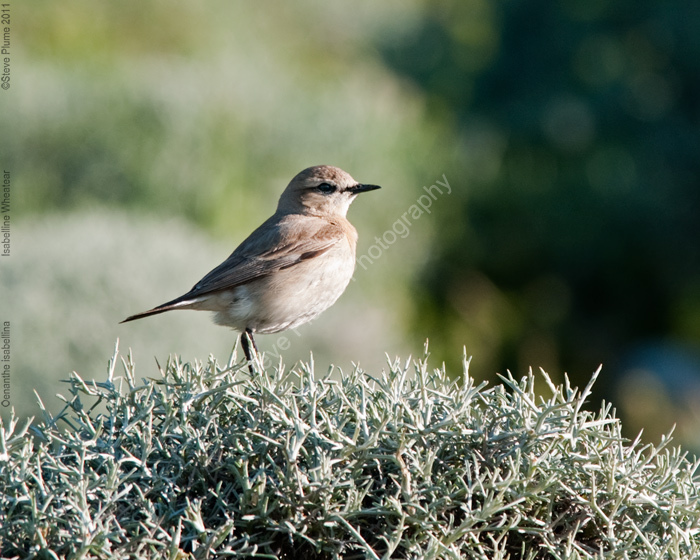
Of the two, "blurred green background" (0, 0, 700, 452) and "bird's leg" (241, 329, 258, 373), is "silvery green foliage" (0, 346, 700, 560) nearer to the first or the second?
"bird's leg" (241, 329, 258, 373)

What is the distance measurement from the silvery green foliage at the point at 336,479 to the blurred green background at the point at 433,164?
399 centimetres

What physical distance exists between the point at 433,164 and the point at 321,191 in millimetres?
4494

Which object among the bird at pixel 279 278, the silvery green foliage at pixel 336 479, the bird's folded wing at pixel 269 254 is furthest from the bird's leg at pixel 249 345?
the silvery green foliage at pixel 336 479

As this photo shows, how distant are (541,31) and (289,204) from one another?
5975mm

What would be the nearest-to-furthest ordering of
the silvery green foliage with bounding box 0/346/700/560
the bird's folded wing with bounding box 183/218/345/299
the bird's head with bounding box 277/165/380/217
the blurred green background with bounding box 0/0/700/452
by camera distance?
the silvery green foliage with bounding box 0/346/700/560 < the bird's folded wing with bounding box 183/218/345/299 < the bird's head with bounding box 277/165/380/217 < the blurred green background with bounding box 0/0/700/452

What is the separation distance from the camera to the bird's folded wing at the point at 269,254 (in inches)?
154

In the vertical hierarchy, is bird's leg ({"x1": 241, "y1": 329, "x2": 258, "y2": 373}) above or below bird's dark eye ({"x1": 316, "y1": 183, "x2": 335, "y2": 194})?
below

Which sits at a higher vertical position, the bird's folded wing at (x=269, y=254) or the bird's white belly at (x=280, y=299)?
the bird's folded wing at (x=269, y=254)

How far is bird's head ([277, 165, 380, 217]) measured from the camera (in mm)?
4562

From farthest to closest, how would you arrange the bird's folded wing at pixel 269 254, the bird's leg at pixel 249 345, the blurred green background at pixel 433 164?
the blurred green background at pixel 433 164, the bird's folded wing at pixel 269 254, the bird's leg at pixel 249 345

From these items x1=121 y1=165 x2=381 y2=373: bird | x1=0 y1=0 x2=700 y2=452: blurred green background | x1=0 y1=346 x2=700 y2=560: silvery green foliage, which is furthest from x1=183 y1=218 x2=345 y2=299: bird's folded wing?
x1=0 y1=346 x2=700 y2=560: silvery green foliage

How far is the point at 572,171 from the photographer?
29.5 feet

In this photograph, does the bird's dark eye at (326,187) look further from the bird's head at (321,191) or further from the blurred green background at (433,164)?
the blurred green background at (433,164)

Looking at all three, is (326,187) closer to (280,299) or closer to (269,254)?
(269,254)
